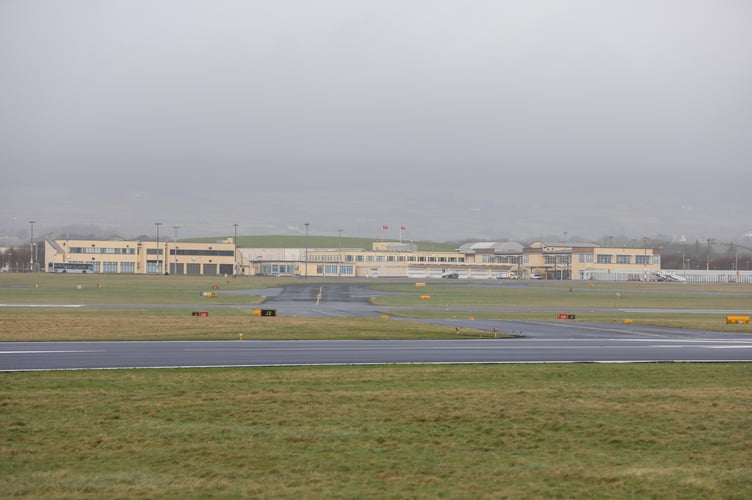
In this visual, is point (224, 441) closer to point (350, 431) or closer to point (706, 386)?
point (350, 431)

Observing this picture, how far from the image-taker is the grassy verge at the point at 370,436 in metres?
13.2

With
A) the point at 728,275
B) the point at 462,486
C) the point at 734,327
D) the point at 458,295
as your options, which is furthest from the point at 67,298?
the point at 728,275

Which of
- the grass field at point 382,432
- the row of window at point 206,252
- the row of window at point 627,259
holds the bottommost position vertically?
the grass field at point 382,432

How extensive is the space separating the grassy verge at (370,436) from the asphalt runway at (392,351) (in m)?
4.12

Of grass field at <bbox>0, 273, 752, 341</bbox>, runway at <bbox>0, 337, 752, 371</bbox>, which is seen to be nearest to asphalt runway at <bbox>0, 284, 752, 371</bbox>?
runway at <bbox>0, 337, 752, 371</bbox>

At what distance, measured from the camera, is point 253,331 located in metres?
43.5

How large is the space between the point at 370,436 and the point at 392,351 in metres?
17.7

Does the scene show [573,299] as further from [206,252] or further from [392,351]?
[206,252]

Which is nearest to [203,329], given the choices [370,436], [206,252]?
[370,436]

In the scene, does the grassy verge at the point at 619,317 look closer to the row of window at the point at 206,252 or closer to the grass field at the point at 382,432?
the grass field at the point at 382,432

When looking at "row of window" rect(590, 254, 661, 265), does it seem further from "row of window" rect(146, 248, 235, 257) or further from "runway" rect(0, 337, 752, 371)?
"runway" rect(0, 337, 752, 371)

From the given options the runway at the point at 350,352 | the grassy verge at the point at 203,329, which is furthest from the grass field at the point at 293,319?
the runway at the point at 350,352

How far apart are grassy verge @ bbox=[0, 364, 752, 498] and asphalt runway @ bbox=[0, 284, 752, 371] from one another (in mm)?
4117

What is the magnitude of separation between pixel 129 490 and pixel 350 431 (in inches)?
215
